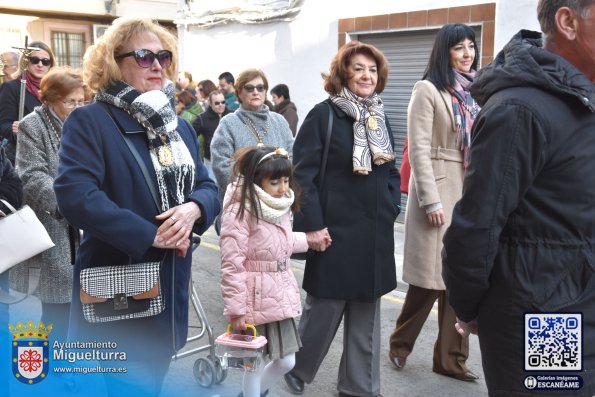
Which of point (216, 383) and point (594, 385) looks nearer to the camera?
point (594, 385)

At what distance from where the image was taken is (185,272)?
10.1 ft

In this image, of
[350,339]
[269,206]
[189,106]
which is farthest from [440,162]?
→ [189,106]

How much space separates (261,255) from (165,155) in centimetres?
98

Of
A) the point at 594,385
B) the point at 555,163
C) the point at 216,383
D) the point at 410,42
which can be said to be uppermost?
the point at 410,42

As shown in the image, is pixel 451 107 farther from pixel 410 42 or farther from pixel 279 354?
pixel 410 42

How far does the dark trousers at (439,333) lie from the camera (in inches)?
183

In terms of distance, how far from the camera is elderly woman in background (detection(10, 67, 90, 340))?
413 cm

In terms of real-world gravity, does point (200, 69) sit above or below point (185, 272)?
above

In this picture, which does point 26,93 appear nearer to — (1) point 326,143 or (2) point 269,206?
(1) point 326,143

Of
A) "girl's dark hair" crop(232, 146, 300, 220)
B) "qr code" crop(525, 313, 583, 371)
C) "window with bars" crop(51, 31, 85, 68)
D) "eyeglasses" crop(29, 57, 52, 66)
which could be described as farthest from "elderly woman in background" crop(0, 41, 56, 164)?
"window with bars" crop(51, 31, 85, 68)

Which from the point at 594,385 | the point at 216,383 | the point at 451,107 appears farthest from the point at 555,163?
the point at 216,383

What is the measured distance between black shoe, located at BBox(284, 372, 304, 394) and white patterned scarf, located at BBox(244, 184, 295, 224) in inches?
46.2

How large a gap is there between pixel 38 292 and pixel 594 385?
306cm

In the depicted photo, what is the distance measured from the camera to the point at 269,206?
3.74 m
